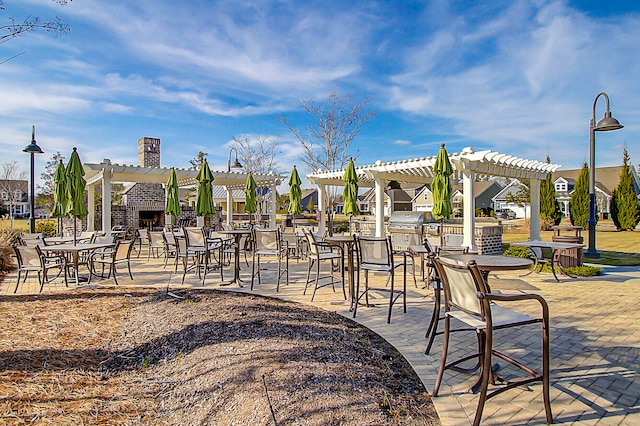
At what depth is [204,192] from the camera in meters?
8.37

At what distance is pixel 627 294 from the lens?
589 cm

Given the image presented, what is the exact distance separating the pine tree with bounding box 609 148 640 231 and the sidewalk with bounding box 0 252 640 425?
1762 centimetres

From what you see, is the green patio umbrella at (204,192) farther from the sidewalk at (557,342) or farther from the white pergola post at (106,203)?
the white pergola post at (106,203)

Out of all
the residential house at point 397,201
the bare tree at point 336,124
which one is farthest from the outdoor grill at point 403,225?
the residential house at point 397,201

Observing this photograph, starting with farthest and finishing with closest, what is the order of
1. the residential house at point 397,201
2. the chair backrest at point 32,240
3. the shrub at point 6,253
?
the residential house at point 397,201 → the shrub at point 6,253 → the chair backrest at point 32,240

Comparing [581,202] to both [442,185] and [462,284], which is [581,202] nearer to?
[442,185]

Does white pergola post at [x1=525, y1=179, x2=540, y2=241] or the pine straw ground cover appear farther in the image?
white pergola post at [x1=525, y1=179, x2=540, y2=241]

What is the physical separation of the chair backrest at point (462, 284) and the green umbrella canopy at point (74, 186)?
24.0 ft

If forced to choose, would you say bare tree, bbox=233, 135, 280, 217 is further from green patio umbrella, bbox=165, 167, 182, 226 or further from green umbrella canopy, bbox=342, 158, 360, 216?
green umbrella canopy, bbox=342, 158, 360, 216

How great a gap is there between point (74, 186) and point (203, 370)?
6170 mm

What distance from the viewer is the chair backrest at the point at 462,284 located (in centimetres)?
232

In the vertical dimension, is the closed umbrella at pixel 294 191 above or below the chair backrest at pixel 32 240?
above

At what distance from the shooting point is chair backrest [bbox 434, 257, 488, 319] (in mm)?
2324

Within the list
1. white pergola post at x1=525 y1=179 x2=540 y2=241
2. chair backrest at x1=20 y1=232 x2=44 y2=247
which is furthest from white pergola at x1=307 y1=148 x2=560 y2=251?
chair backrest at x1=20 y1=232 x2=44 y2=247
